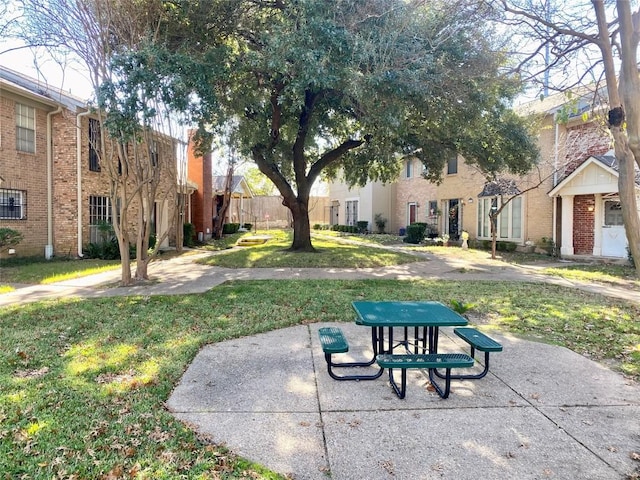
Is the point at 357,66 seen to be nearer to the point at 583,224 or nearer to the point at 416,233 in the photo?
the point at 583,224

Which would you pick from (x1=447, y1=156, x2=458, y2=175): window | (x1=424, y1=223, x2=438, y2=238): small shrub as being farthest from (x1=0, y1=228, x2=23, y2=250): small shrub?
(x1=447, y1=156, x2=458, y2=175): window

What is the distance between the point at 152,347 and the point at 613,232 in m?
15.2

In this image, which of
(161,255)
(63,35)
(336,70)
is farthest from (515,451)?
(161,255)

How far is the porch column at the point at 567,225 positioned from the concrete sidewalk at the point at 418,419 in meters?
12.3

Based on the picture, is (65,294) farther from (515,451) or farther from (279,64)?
(515,451)

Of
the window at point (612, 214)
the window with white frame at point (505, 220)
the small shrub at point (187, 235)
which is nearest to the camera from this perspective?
the window at point (612, 214)

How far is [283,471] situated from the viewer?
2703mm

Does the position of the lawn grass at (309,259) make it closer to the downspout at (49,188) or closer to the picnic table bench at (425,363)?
the downspout at (49,188)

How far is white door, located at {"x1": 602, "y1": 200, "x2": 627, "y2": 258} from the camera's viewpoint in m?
14.0

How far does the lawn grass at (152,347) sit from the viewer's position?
110 inches

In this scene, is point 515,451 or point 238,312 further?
point 238,312

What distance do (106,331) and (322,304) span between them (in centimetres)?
352

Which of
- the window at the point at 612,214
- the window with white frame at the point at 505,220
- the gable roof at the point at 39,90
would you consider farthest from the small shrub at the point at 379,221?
the gable roof at the point at 39,90

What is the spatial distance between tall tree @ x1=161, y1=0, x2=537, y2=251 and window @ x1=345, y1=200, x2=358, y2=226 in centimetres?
1740
